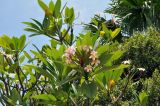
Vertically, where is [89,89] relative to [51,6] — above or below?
below

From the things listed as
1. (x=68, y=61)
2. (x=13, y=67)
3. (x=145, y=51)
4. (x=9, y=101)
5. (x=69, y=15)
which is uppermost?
(x=69, y=15)

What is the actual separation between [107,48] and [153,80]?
4.40 meters

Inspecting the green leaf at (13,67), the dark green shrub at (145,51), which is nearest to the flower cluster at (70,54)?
the green leaf at (13,67)

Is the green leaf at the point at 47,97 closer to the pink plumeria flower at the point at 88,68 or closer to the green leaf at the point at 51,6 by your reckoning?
the pink plumeria flower at the point at 88,68

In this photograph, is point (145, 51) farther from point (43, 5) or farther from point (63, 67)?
point (63, 67)

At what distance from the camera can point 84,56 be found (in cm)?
323

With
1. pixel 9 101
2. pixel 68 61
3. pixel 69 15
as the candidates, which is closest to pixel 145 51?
pixel 69 15

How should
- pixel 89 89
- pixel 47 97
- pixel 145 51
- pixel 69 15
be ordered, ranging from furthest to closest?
pixel 145 51
pixel 69 15
pixel 47 97
pixel 89 89

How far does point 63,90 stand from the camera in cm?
356

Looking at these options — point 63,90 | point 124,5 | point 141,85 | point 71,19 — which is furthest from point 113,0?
point 63,90

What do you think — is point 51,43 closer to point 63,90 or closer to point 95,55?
point 63,90

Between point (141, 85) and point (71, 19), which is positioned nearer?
point (71, 19)

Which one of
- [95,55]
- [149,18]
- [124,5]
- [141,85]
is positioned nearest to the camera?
[95,55]

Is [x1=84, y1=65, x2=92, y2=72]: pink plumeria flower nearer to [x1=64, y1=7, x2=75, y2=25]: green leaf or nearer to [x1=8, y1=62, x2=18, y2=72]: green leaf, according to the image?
[x1=8, y1=62, x2=18, y2=72]: green leaf
